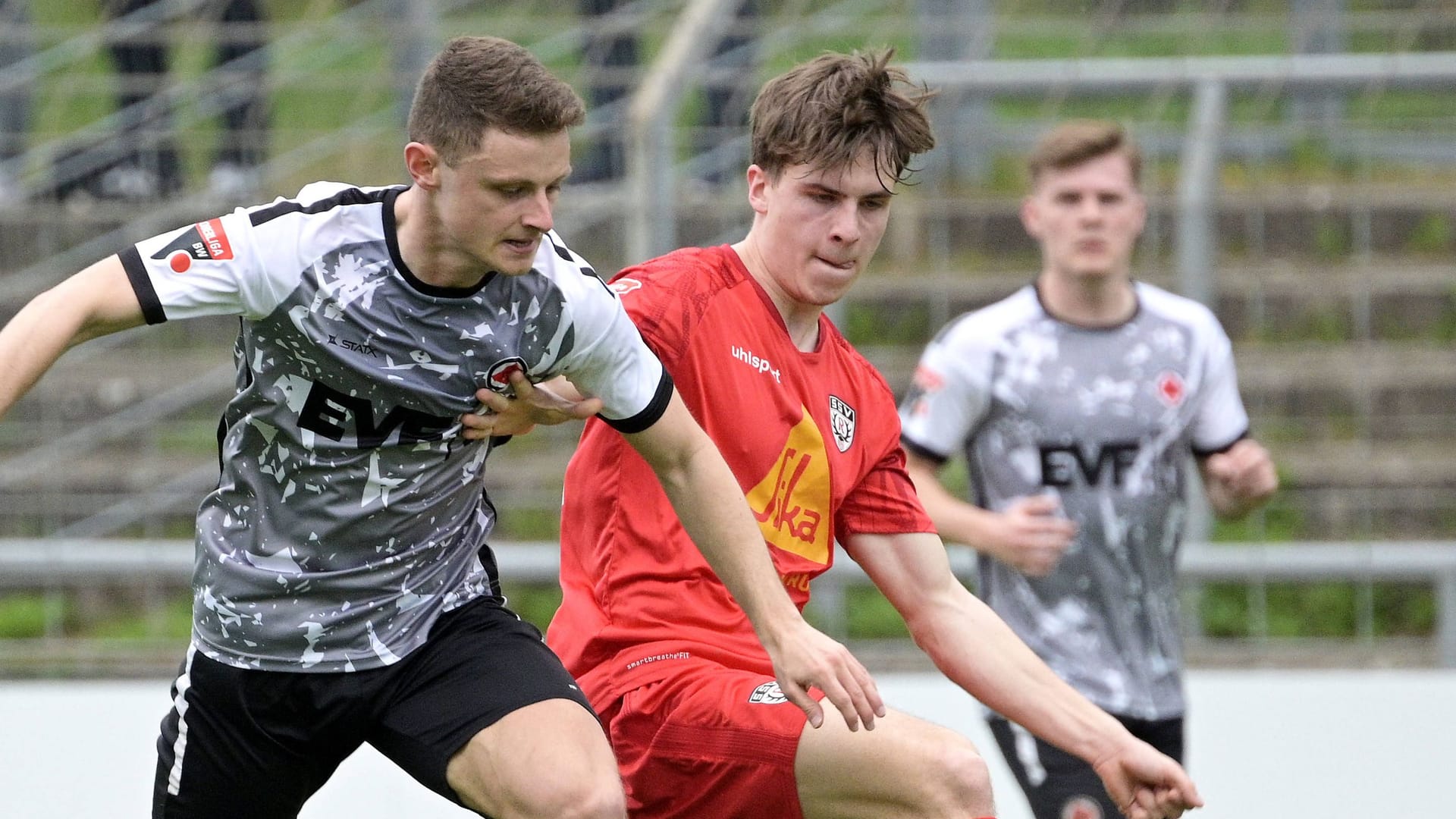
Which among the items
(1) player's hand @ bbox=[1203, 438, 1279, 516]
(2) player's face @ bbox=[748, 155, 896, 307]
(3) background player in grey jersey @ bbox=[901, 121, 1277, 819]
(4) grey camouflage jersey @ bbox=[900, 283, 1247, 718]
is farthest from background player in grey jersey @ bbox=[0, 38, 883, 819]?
(1) player's hand @ bbox=[1203, 438, 1279, 516]

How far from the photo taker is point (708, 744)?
3.13 m

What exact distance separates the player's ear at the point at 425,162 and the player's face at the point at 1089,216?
2036 millimetres

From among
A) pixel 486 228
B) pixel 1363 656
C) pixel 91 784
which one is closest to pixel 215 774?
pixel 486 228

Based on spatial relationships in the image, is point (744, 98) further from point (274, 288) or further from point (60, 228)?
point (274, 288)

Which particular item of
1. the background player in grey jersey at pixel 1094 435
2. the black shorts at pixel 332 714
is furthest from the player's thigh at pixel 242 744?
the background player in grey jersey at pixel 1094 435

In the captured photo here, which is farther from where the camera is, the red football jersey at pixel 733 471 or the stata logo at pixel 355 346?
the red football jersey at pixel 733 471

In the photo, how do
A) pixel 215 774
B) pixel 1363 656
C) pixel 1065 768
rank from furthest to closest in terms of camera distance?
pixel 1363 656, pixel 1065 768, pixel 215 774

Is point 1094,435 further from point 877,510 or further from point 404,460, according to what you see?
point 404,460

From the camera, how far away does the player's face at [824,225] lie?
331cm

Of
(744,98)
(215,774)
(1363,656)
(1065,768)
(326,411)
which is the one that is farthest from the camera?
(744,98)

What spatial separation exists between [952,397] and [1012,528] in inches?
23.2

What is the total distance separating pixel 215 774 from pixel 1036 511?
6.49 ft

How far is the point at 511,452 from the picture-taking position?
800 cm

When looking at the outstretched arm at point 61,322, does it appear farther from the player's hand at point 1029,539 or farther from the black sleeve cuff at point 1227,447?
the black sleeve cuff at point 1227,447
